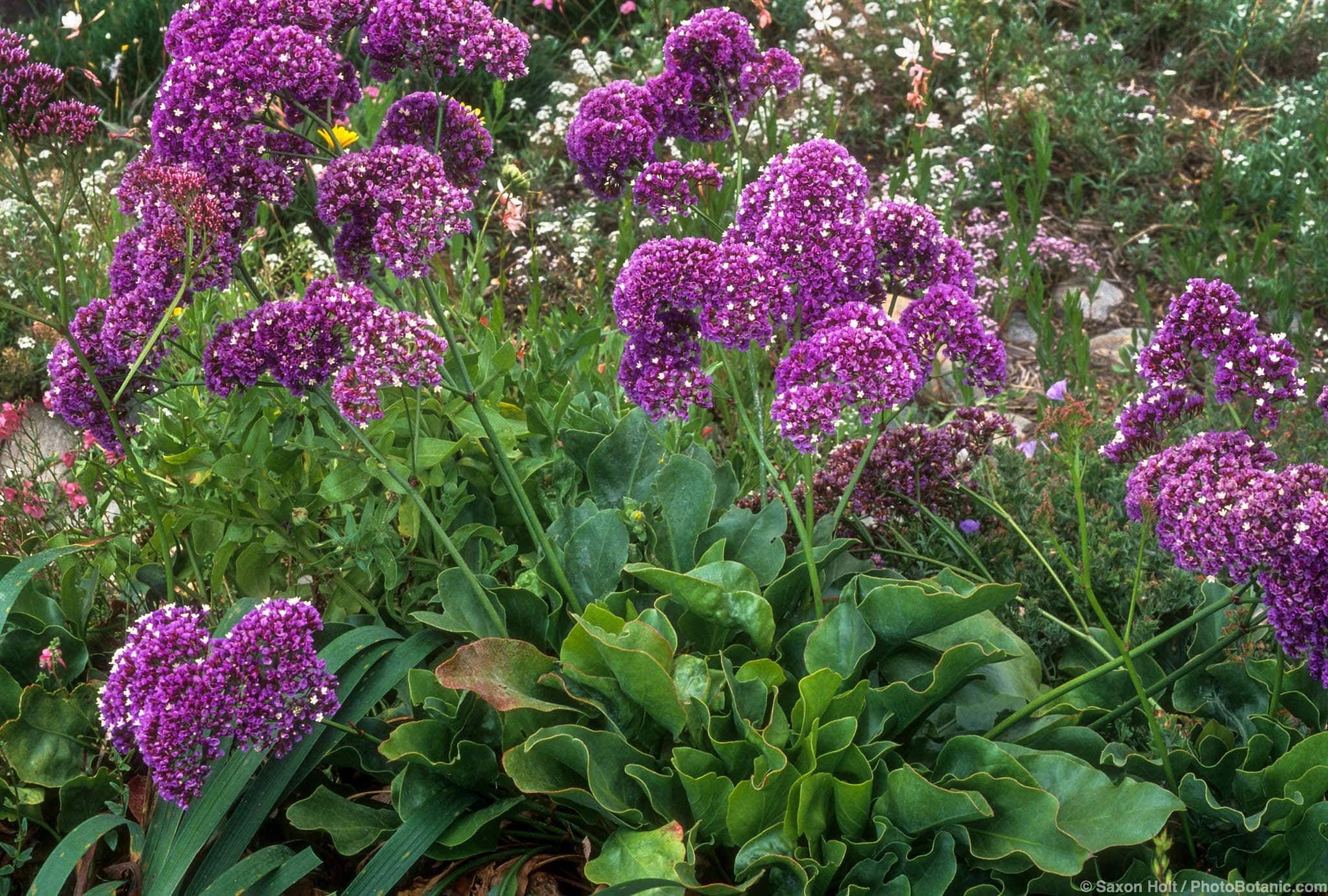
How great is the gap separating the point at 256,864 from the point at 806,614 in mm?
1271

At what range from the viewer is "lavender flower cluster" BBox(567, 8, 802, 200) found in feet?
8.34

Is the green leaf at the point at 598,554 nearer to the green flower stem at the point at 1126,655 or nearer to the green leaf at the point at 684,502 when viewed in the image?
the green leaf at the point at 684,502

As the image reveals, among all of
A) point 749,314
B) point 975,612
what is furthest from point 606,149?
point 975,612

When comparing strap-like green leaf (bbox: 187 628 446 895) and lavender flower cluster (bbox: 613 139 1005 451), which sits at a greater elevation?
lavender flower cluster (bbox: 613 139 1005 451)

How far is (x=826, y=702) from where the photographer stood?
2.19m

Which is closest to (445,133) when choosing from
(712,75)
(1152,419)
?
(712,75)

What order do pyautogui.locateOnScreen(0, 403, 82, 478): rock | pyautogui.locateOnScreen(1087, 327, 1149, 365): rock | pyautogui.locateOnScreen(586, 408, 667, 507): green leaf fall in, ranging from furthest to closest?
pyautogui.locateOnScreen(1087, 327, 1149, 365): rock → pyautogui.locateOnScreen(0, 403, 82, 478): rock → pyautogui.locateOnScreen(586, 408, 667, 507): green leaf

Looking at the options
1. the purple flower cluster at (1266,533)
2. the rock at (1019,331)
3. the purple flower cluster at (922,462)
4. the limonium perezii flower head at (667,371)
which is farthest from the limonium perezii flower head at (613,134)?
the rock at (1019,331)

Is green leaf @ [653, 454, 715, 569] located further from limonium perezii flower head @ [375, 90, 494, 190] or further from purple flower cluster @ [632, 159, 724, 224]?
limonium perezii flower head @ [375, 90, 494, 190]

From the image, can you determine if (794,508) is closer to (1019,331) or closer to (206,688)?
(206,688)

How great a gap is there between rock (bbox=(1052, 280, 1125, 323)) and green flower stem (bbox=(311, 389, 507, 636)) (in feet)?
11.8

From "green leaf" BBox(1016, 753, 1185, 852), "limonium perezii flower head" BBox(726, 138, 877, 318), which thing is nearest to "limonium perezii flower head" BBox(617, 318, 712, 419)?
"limonium perezii flower head" BBox(726, 138, 877, 318)

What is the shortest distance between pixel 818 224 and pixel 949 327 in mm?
333

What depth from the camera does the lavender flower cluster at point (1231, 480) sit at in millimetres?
1774
